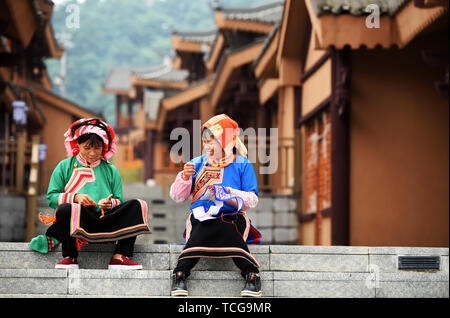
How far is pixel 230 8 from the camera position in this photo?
2073 centimetres

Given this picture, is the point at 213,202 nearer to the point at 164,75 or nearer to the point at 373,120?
the point at 373,120

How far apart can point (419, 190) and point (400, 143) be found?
2.36 feet

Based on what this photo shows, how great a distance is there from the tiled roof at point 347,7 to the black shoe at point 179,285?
5148 mm

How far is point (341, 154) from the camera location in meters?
10.6

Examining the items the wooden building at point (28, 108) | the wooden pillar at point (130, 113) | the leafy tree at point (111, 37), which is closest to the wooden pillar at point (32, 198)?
the wooden building at point (28, 108)

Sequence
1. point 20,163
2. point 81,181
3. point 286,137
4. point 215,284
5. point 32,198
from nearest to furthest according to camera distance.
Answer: point 215,284
point 81,181
point 32,198
point 20,163
point 286,137

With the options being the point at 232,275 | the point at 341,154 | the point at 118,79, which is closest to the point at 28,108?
the point at 341,154

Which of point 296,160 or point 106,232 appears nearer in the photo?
point 106,232

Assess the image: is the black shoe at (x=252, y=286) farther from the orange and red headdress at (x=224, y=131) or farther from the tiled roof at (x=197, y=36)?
the tiled roof at (x=197, y=36)

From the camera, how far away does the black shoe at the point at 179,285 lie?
537 cm

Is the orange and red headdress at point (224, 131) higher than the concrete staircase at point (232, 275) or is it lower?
higher

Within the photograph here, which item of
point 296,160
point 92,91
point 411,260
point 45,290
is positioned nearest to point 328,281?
point 411,260

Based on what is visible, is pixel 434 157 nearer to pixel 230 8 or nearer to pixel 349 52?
pixel 349 52

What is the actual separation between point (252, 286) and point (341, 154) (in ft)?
17.8
